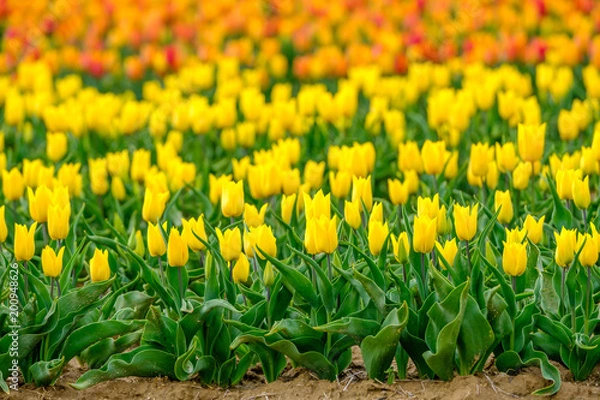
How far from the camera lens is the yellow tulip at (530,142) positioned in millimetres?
4430

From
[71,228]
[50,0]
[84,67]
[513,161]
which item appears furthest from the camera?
[50,0]

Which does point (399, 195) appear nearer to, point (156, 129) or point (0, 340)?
point (0, 340)

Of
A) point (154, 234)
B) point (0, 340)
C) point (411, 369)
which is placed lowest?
point (411, 369)

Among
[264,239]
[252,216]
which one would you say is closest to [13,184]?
[252,216]

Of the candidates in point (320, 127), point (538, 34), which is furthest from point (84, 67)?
point (538, 34)

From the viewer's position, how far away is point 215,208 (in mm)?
4723

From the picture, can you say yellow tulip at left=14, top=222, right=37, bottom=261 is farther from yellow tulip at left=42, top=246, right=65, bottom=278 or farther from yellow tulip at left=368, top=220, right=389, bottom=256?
yellow tulip at left=368, top=220, right=389, bottom=256

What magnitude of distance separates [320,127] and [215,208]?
1483mm

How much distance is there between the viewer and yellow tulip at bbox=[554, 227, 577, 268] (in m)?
3.28

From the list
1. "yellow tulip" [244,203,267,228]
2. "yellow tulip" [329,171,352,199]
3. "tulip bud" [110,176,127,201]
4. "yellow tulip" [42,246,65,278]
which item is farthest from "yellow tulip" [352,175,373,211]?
"tulip bud" [110,176,127,201]

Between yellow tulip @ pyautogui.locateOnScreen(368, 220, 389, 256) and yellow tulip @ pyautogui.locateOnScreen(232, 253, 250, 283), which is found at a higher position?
yellow tulip @ pyautogui.locateOnScreen(368, 220, 389, 256)

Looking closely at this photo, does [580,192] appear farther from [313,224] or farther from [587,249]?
[313,224]

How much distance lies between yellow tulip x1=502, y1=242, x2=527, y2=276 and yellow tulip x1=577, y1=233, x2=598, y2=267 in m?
0.17

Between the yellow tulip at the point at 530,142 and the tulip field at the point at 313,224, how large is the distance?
11mm
